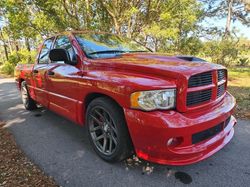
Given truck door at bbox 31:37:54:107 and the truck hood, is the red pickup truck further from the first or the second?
truck door at bbox 31:37:54:107

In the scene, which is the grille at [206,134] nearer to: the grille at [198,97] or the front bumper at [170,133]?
the front bumper at [170,133]

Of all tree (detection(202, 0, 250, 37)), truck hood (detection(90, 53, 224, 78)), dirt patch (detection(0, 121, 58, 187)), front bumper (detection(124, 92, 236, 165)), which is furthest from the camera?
tree (detection(202, 0, 250, 37))

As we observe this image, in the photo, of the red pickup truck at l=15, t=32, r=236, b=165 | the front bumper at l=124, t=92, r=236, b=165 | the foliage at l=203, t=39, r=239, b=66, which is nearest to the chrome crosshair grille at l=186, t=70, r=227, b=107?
the red pickup truck at l=15, t=32, r=236, b=165

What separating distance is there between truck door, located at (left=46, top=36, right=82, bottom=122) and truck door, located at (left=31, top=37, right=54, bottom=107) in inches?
9.5

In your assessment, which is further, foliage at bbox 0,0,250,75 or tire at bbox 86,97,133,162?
foliage at bbox 0,0,250,75

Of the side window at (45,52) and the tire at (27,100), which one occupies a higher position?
the side window at (45,52)

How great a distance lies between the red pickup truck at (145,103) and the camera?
216 cm

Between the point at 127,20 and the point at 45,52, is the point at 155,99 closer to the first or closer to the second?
the point at 45,52

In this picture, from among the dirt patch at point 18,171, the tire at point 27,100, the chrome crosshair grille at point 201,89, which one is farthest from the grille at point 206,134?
the tire at point 27,100

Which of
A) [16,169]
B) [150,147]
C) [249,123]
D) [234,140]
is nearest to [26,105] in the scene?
[16,169]

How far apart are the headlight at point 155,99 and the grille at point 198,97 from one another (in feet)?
0.63

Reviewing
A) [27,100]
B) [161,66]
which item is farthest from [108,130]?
[27,100]

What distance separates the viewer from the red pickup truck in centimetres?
216

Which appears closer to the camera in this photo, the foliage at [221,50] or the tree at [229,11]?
the foliage at [221,50]
